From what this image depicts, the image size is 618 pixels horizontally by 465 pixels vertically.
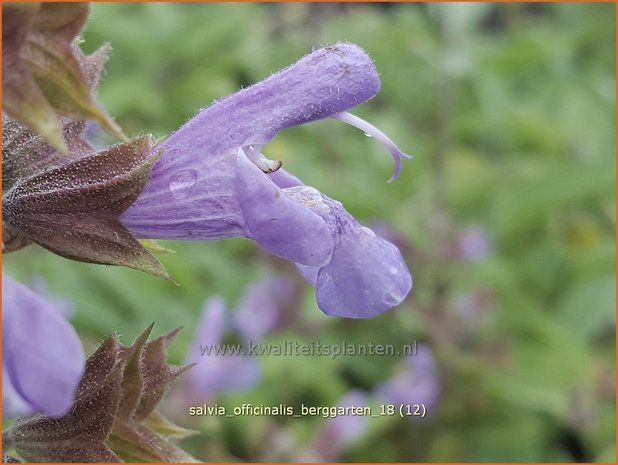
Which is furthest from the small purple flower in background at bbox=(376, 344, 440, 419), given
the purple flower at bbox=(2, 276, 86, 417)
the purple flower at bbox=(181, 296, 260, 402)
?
the purple flower at bbox=(2, 276, 86, 417)

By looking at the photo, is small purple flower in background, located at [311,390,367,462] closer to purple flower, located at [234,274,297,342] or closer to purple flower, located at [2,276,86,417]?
purple flower, located at [234,274,297,342]

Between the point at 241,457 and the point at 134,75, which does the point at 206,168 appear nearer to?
the point at 241,457

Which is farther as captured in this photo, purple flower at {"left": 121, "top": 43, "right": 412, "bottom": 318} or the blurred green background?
the blurred green background

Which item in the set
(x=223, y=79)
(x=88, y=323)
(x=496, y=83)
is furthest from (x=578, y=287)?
(x=223, y=79)

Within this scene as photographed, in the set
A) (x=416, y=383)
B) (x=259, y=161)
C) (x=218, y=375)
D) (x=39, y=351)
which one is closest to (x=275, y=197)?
(x=259, y=161)

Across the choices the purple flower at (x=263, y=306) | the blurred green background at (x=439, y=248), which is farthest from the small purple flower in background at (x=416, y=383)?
the purple flower at (x=263, y=306)

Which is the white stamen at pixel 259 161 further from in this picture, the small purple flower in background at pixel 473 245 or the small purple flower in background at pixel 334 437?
the small purple flower in background at pixel 473 245
